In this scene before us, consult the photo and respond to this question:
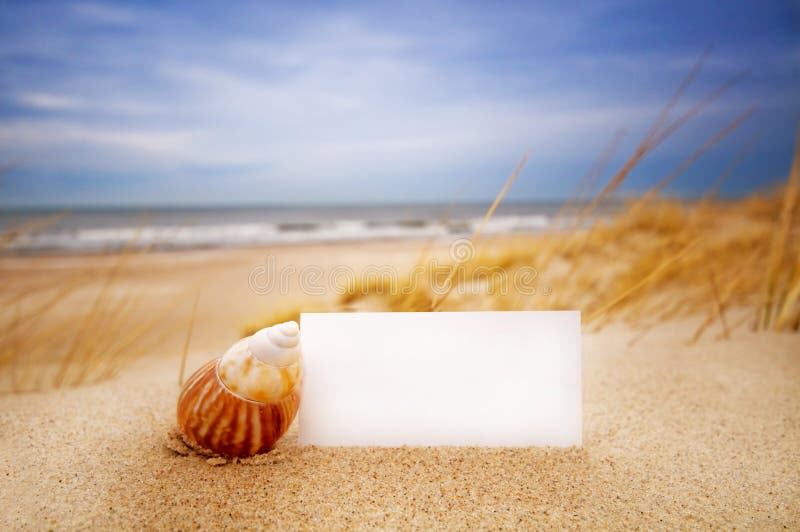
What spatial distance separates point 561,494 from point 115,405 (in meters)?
1.15

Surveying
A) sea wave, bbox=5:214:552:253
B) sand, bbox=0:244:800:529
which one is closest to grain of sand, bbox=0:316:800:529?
sand, bbox=0:244:800:529

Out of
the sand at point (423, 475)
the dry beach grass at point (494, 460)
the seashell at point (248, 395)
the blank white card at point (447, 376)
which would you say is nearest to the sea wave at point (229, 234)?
the dry beach grass at point (494, 460)

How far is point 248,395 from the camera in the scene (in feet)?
3.48

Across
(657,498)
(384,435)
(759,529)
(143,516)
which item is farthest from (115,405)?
(759,529)

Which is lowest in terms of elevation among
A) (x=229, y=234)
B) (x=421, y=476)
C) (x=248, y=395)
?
(x=421, y=476)

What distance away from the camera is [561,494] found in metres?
1.01

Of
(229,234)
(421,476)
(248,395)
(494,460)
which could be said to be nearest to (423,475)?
(421,476)

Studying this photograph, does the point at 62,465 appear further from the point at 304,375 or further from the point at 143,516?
the point at 304,375

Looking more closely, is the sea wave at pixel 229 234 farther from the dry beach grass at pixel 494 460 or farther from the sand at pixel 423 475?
the sand at pixel 423 475

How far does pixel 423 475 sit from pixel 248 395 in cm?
38

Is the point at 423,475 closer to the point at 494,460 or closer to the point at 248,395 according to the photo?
the point at 494,460

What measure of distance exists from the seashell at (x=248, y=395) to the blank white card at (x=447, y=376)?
0.33 ft

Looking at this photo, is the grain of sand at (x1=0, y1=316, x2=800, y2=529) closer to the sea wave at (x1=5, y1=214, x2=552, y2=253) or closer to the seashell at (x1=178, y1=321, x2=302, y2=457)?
the seashell at (x1=178, y1=321, x2=302, y2=457)

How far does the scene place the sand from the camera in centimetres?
95
